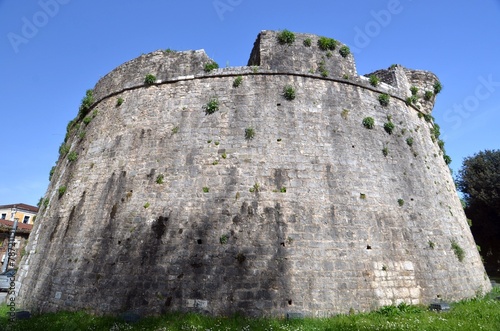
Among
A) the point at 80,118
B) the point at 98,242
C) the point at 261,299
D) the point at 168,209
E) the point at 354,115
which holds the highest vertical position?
the point at 80,118

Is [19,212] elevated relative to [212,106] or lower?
elevated

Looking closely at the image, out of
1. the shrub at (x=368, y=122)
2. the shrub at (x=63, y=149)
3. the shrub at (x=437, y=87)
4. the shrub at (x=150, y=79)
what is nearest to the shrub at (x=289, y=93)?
the shrub at (x=368, y=122)

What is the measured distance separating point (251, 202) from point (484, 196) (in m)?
23.2

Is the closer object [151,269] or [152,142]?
[151,269]

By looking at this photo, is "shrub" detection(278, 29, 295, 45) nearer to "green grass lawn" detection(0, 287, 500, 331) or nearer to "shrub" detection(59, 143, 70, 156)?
"green grass lawn" detection(0, 287, 500, 331)

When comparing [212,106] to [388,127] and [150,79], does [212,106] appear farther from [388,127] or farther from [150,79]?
[388,127]

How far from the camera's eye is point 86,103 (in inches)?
527

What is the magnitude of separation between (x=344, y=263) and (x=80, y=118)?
12.5 meters

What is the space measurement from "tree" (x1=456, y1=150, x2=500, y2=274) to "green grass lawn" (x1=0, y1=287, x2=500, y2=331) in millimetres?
19647

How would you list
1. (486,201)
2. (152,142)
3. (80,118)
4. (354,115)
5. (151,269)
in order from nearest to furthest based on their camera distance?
(151,269) < (152,142) < (354,115) < (80,118) < (486,201)

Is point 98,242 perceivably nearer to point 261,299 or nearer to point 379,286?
point 261,299

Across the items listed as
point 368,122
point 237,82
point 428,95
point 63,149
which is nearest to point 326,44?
point 368,122

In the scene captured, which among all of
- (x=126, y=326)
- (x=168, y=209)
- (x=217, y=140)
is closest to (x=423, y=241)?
(x=217, y=140)

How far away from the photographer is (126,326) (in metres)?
7.00
